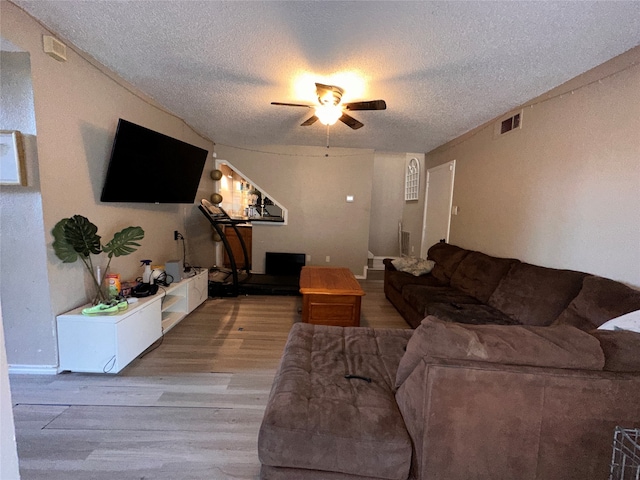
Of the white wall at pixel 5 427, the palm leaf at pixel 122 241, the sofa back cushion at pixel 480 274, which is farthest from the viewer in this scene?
the sofa back cushion at pixel 480 274

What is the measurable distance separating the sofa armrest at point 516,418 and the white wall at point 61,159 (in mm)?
2565

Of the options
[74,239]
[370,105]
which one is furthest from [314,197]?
[74,239]

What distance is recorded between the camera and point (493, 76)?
90.9 inches

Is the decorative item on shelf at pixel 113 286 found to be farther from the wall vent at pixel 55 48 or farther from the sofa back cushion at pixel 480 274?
the sofa back cushion at pixel 480 274

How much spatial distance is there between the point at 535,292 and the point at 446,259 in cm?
149

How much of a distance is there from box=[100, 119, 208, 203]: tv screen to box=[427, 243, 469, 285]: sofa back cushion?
3.39 metres

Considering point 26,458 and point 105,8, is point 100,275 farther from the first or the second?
point 105,8

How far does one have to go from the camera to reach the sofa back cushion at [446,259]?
3498 millimetres

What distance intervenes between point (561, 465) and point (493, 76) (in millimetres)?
2599

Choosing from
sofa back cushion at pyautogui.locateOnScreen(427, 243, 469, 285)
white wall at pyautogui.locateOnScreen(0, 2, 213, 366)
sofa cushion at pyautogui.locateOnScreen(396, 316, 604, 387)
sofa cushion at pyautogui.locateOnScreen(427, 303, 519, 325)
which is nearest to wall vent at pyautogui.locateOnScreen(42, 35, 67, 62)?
white wall at pyautogui.locateOnScreen(0, 2, 213, 366)

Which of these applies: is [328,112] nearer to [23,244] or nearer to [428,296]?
[428,296]

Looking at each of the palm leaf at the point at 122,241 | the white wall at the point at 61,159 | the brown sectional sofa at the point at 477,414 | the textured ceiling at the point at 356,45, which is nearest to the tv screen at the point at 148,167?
the white wall at the point at 61,159

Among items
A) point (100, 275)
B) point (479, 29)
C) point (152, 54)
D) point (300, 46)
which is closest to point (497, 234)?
point (479, 29)

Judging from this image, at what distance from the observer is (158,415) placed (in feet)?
5.76
